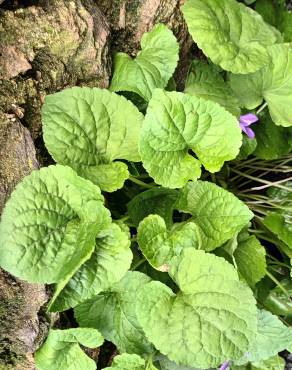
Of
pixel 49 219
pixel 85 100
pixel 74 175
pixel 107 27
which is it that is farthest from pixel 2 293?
pixel 107 27

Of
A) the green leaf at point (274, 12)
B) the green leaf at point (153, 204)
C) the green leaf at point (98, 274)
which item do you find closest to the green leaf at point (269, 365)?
the green leaf at point (153, 204)

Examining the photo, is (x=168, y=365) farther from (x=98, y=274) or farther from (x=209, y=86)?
(x=209, y=86)

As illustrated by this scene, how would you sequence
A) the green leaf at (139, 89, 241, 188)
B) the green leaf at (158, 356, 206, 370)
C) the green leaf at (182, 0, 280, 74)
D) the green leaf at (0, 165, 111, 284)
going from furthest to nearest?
the green leaf at (158, 356, 206, 370)
the green leaf at (182, 0, 280, 74)
the green leaf at (139, 89, 241, 188)
the green leaf at (0, 165, 111, 284)

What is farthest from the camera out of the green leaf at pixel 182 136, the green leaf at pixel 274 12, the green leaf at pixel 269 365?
the green leaf at pixel 274 12

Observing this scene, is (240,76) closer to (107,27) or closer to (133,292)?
(107,27)

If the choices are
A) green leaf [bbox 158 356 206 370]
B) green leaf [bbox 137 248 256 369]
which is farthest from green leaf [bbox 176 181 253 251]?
green leaf [bbox 158 356 206 370]

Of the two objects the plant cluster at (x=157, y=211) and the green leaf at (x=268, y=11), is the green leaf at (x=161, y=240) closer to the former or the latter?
the plant cluster at (x=157, y=211)

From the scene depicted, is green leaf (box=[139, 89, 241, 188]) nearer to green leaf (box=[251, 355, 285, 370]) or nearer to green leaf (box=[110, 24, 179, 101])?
green leaf (box=[110, 24, 179, 101])
